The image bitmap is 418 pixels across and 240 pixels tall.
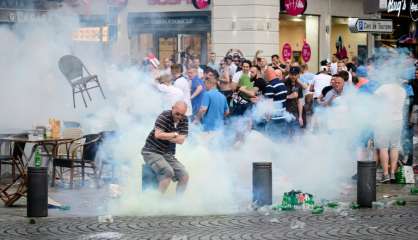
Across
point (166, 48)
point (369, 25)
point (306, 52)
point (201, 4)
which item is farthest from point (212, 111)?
point (306, 52)

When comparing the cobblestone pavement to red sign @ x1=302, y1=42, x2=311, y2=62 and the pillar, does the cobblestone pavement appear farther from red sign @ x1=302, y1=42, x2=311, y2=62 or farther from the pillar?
the pillar

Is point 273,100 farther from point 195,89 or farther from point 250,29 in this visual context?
point 250,29

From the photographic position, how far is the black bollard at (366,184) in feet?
47.1

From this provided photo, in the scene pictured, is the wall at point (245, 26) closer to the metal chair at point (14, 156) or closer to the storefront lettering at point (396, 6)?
the storefront lettering at point (396, 6)

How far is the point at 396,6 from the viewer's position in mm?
22453

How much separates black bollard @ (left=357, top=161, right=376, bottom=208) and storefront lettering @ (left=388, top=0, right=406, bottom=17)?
26.4 feet

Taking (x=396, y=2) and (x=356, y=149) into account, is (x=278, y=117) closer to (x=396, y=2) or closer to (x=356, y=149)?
(x=356, y=149)

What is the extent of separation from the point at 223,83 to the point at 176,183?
18.9 ft

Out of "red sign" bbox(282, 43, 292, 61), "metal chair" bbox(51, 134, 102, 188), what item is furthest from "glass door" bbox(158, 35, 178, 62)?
"metal chair" bbox(51, 134, 102, 188)

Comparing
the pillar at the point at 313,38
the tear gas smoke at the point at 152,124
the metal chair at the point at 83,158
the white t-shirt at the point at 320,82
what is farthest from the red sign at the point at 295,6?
the metal chair at the point at 83,158

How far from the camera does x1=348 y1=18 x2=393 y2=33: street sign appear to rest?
65.7 ft

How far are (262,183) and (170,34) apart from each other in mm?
12050

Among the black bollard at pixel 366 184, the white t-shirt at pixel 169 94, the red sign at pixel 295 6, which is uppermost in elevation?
the red sign at pixel 295 6

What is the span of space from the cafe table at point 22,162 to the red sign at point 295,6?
14.6 metres
